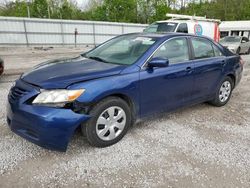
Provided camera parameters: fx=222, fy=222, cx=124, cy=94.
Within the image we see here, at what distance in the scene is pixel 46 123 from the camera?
2498 millimetres

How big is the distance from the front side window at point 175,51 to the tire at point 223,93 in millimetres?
1324

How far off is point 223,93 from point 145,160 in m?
2.81

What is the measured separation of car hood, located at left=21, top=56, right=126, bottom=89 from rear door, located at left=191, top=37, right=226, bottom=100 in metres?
1.60

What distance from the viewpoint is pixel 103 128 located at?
9.68 feet

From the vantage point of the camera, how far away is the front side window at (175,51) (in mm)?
3494

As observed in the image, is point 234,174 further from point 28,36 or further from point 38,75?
point 28,36

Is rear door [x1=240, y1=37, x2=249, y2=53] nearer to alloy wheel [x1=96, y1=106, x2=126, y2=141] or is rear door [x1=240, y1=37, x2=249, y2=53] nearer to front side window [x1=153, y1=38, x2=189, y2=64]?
front side window [x1=153, y1=38, x2=189, y2=64]

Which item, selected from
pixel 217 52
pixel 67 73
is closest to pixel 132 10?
pixel 217 52

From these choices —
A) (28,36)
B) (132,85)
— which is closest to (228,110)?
(132,85)

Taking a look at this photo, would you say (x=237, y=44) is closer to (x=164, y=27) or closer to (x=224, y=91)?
(x=164, y=27)

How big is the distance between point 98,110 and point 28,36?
1843 cm

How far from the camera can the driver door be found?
326 cm

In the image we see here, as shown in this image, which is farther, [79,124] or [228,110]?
[228,110]

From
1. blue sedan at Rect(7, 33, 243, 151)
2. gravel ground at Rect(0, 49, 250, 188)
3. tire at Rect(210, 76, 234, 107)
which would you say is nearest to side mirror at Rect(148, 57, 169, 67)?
blue sedan at Rect(7, 33, 243, 151)
